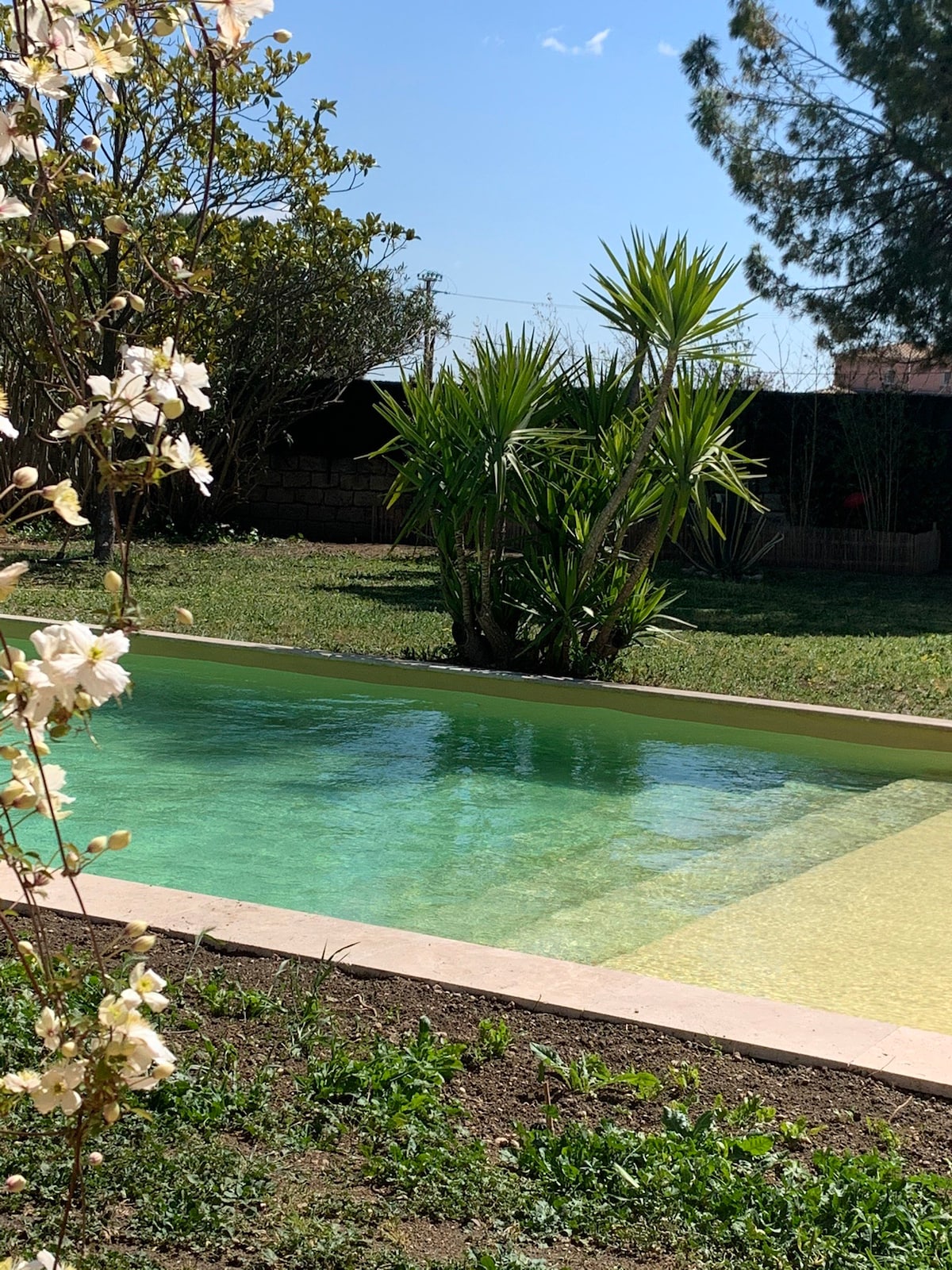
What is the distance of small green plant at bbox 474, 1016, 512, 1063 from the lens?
9.77 ft

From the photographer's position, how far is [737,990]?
3887mm

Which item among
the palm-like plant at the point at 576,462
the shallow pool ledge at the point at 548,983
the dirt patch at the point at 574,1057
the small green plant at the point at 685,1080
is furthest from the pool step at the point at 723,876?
the palm-like plant at the point at 576,462

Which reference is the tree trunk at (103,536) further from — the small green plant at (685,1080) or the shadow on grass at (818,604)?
the small green plant at (685,1080)

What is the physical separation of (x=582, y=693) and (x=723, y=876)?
9.68ft

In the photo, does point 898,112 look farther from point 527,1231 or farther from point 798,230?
point 527,1231

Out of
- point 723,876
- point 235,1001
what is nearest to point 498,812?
point 723,876

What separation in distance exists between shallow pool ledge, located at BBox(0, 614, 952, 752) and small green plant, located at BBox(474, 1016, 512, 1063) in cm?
466

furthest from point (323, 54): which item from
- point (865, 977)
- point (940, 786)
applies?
point (865, 977)

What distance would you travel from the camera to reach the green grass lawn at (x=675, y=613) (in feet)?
28.5

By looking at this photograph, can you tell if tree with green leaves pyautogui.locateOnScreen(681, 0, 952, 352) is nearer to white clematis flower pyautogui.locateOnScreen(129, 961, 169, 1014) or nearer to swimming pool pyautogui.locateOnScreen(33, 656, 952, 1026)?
swimming pool pyautogui.locateOnScreen(33, 656, 952, 1026)

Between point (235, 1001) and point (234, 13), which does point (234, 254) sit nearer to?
point (235, 1001)

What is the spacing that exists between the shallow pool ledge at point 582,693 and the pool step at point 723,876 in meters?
0.55

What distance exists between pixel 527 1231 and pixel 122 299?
5.39ft

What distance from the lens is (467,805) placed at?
628cm
